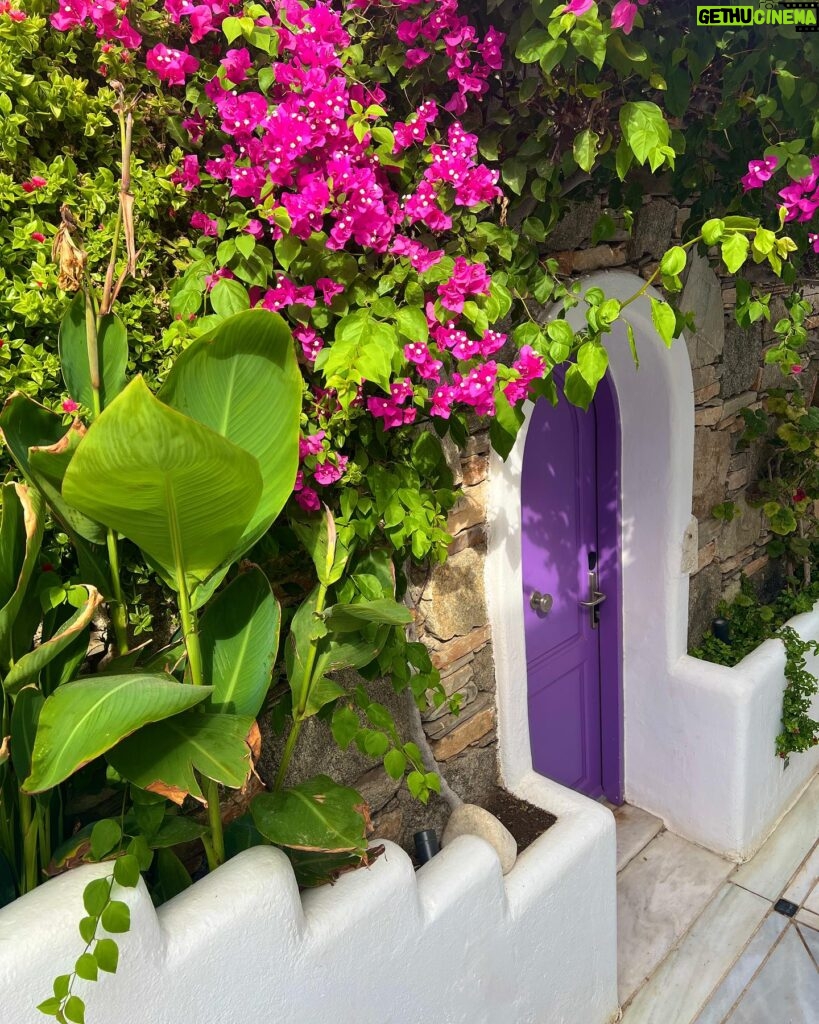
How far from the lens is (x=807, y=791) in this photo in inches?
158

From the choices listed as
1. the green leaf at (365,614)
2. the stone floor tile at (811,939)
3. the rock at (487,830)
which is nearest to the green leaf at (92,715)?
the green leaf at (365,614)

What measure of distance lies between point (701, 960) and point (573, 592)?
4.71ft

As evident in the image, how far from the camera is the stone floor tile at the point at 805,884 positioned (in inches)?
132

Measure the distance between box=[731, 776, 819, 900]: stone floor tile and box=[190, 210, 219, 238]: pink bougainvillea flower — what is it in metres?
3.20

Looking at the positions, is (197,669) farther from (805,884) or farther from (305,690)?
(805,884)

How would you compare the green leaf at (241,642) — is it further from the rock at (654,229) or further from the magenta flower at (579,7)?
the rock at (654,229)

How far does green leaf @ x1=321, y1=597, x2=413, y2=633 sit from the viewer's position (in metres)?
1.67

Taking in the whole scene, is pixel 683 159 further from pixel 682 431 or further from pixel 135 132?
pixel 135 132

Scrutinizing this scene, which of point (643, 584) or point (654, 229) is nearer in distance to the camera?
point (654, 229)

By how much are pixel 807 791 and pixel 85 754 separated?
12.3 ft

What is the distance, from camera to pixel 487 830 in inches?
96.3

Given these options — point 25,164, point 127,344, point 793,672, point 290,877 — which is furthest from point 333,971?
point 793,672

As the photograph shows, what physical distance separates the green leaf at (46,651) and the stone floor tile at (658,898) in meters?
2.50

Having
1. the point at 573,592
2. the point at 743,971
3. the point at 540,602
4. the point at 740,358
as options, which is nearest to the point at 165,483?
the point at 540,602
